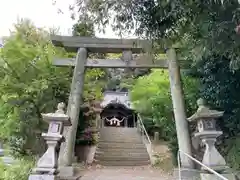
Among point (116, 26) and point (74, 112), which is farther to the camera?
point (74, 112)

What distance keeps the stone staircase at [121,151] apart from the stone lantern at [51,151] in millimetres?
4895

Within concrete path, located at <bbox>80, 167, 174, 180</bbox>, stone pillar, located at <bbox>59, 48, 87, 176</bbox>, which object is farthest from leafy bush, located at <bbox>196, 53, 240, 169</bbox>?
stone pillar, located at <bbox>59, 48, 87, 176</bbox>

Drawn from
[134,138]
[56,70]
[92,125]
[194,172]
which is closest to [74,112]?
[56,70]

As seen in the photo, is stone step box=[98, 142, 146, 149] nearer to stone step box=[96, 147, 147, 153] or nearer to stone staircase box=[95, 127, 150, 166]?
stone staircase box=[95, 127, 150, 166]

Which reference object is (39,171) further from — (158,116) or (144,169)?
(158,116)

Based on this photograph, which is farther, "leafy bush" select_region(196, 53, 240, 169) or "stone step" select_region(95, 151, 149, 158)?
"stone step" select_region(95, 151, 149, 158)

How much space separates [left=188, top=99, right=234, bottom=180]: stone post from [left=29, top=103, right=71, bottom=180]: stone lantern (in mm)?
3074

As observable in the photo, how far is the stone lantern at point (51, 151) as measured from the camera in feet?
17.8

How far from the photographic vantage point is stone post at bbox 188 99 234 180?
5160 millimetres

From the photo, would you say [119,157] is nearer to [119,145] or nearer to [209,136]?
[119,145]

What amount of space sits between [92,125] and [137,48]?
4848 mm

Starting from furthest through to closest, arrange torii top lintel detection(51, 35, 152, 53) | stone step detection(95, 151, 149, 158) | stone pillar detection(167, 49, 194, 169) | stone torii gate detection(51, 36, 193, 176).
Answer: stone step detection(95, 151, 149, 158) → torii top lintel detection(51, 35, 152, 53) → stone torii gate detection(51, 36, 193, 176) → stone pillar detection(167, 49, 194, 169)

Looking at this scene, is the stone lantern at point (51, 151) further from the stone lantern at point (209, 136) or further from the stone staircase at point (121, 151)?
the stone staircase at point (121, 151)

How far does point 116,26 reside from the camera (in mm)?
5969
